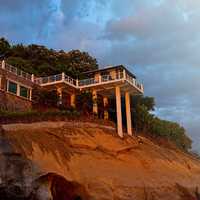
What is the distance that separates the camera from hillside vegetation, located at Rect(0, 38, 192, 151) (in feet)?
169

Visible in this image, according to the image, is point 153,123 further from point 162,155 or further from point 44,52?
point 44,52

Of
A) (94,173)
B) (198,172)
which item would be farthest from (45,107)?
(198,172)

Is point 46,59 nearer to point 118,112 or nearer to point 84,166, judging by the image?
point 118,112

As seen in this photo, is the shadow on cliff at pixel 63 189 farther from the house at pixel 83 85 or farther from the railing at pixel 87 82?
the railing at pixel 87 82

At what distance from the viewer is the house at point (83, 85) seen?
4684 centimetres

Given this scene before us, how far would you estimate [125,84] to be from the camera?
50.4m

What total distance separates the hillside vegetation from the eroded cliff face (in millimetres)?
6011

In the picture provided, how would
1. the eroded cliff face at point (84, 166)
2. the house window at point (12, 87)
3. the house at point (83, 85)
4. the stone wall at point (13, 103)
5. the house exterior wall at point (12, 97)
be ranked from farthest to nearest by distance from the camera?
1. the house at point (83, 85)
2. the house window at point (12, 87)
3. the house exterior wall at point (12, 97)
4. the stone wall at point (13, 103)
5. the eroded cliff face at point (84, 166)

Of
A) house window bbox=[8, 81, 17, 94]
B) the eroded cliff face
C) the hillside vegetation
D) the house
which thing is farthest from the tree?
the eroded cliff face

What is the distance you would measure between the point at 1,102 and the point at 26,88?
5.45 meters

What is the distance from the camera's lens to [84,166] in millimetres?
38219

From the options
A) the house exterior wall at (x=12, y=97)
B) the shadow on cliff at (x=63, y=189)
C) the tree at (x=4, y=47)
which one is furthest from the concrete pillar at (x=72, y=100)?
the shadow on cliff at (x=63, y=189)

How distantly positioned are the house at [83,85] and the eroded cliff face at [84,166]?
456cm

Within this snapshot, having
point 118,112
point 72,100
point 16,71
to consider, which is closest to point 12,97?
point 16,71
